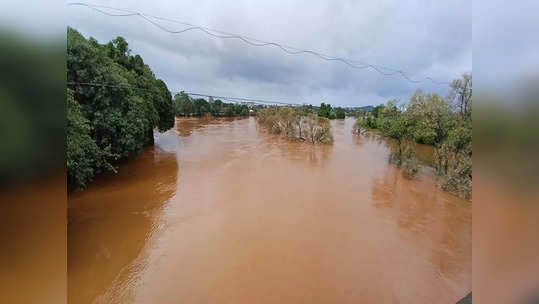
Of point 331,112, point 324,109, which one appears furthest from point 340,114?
point 324,109

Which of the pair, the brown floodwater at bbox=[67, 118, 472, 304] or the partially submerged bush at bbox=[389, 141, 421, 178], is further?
the partially submerged bush at bbox=[389, 141, 421, 178]

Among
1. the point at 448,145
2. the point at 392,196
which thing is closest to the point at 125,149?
the point at 392,196

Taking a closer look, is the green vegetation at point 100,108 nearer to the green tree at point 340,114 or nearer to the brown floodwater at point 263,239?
the brown floodwater at point 263,239

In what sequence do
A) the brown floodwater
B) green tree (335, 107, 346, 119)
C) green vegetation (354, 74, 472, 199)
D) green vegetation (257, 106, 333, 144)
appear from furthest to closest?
green tree (335, 107, 346, 119) < green vegetation (257, 106, 333, 144) < green vegetation (354, 74, 472, 199) < the brown floodwater

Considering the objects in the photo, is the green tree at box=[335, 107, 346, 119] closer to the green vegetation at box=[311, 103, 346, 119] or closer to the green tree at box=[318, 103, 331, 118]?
the green vegetation at box=[311, 103, 346, 119]

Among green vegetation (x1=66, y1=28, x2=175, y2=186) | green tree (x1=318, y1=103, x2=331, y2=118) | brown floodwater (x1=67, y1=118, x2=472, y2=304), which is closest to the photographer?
brown floodwater (x1=67, y1=118, x2=472, y2=304)

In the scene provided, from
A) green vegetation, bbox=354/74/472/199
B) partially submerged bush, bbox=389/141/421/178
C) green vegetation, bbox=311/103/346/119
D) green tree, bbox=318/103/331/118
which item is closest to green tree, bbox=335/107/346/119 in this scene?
green vegetation, bbox=311/103/346/119
